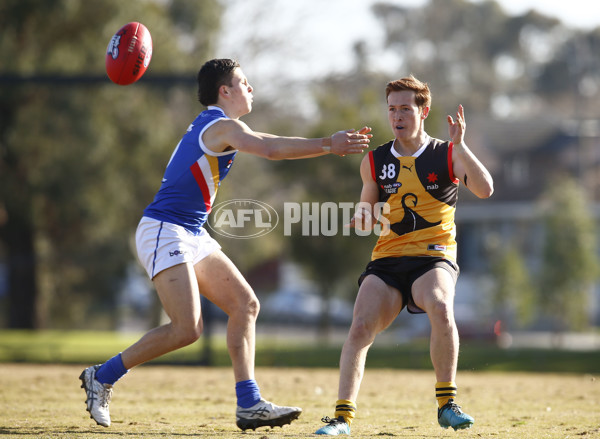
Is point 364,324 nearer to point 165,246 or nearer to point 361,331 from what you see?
point 361,331

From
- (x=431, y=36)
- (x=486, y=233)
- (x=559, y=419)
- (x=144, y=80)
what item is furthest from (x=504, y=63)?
(x=559, y=419)

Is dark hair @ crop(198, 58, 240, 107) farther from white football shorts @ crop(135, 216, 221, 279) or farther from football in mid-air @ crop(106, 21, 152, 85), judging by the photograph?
football in mid-air @ crop(106, 21, 152, 85)

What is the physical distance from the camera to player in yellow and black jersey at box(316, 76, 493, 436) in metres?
5.45

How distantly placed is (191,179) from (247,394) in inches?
56.6

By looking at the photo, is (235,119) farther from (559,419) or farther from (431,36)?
(431,36)

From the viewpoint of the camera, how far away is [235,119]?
225 inches

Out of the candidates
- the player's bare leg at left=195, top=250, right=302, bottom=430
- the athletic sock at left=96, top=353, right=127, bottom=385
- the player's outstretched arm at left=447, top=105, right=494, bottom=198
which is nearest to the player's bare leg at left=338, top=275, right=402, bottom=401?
the player's bare leg at left=195, top=250, right=302, bottom=430

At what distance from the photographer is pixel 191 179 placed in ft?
18.4

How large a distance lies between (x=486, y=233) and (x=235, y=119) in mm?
30631

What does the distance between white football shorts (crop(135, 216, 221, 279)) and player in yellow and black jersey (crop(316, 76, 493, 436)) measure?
109 cm

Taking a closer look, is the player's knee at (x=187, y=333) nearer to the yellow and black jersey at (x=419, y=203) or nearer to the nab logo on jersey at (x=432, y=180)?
the yellow and black jersey at (x=419, y=203)

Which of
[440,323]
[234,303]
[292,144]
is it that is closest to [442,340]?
[440,323]

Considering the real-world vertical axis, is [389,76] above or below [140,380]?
above

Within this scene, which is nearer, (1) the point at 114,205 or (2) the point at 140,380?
(2) the point at 140,380
